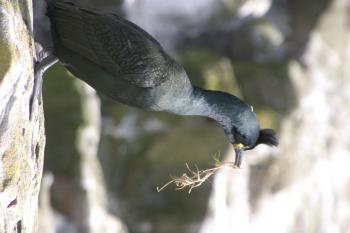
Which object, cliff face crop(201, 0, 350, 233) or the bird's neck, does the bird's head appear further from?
cliff face crop(201, 0, 350, 233)

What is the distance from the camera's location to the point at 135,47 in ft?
8.82

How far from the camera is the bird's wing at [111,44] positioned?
2.69 m

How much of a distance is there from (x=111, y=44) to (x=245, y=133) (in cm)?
81

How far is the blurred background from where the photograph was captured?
5164 millimetres

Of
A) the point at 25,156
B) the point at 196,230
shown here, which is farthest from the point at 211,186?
the point at 25,156

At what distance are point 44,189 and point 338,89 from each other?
3.51 meters

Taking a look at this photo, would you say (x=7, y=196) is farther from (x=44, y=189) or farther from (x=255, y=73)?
(x=255, y=73)

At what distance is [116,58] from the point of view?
2.70 meters

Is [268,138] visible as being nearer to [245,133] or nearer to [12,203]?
[245,133]

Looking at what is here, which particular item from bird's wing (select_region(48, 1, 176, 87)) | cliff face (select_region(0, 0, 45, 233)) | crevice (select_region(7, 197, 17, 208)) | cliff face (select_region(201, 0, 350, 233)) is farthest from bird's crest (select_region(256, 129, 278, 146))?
cliff face (select_region(201, 0, 350, 233))

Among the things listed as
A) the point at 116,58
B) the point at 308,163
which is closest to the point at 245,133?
the point at 116,58

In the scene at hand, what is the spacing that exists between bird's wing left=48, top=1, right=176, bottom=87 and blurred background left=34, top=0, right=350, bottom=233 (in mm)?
2266

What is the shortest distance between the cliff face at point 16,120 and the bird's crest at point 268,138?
1.22m

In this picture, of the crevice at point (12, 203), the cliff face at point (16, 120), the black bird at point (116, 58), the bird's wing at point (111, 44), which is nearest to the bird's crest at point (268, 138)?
the black bird at point (116, 58)
